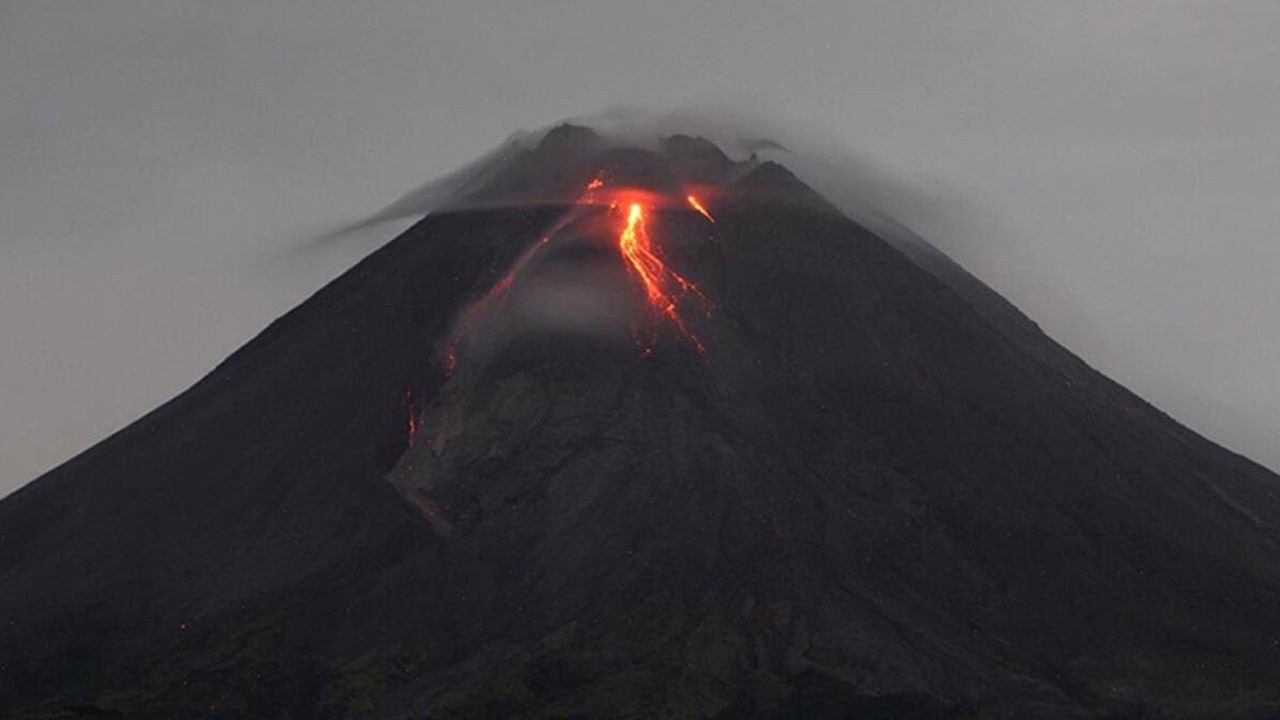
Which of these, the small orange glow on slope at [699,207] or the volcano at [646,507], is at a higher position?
the small orange glow on slope at [699,207]

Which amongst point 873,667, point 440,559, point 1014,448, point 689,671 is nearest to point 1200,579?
point 1014,448

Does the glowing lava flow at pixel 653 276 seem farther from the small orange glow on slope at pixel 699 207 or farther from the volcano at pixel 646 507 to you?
the small orange glow on slope at pixel 699 207

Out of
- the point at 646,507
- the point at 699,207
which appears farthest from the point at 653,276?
the point at 646,507

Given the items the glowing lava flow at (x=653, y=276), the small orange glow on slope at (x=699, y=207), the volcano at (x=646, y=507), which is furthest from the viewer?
the small orange glow on slope at (x=699, y=207)

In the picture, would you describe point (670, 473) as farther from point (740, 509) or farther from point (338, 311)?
point (338, 311)

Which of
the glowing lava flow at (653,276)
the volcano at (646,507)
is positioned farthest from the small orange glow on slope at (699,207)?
the glowing lava flow at (653,276)

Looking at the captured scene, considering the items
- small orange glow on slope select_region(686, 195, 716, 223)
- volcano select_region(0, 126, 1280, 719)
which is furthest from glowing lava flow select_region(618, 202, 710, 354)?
small orange glow on slope select_region(686, 195, 716, 223)
